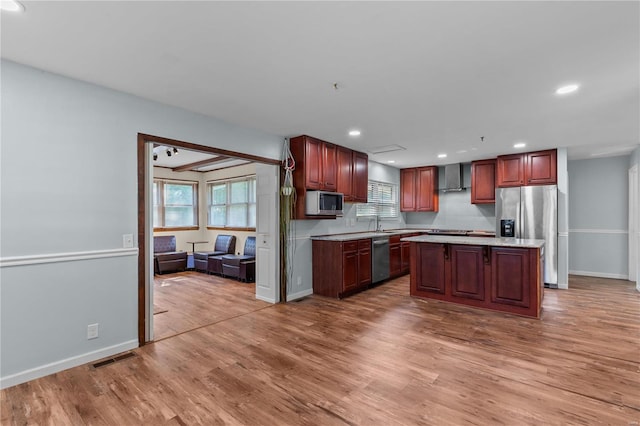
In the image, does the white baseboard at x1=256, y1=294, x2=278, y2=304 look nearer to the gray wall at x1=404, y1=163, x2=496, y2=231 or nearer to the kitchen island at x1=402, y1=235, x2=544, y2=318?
the kitchen island at x1=402, y1=235, x2=544, y2=318

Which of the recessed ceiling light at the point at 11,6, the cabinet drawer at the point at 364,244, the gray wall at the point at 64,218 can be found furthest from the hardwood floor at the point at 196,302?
the recessed ceiling light at the point at 11,6

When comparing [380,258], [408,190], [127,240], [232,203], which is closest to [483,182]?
[408,190]

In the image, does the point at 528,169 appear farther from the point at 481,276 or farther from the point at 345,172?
the point at 345,172

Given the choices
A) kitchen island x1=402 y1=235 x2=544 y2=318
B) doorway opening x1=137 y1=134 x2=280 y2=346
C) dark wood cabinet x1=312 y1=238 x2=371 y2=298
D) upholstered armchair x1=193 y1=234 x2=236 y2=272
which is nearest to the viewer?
doorway opening x1=137 y1=134 x2=280 y2=346

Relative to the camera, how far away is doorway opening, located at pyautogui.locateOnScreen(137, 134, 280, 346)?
10.2ft

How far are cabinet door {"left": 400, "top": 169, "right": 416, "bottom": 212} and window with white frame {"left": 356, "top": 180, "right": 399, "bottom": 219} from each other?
0.20 metres

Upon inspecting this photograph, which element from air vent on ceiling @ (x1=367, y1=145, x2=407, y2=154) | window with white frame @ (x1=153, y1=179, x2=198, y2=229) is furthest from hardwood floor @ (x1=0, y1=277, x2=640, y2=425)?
window with white frame @ (x1=153, y1=179, x2=198, y2=229)

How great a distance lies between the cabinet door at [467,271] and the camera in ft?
13.9

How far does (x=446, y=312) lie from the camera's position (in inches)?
161

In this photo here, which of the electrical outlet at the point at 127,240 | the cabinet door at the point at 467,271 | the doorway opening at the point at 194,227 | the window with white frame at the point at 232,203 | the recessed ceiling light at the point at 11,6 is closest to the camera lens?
the recessed ceiling light at the point at 11,6

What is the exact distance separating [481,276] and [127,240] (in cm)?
440

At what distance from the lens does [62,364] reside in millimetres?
2598

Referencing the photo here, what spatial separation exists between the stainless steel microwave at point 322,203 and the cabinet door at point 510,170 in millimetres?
3483

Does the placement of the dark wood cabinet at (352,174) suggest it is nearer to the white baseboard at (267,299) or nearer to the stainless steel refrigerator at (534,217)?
the white baseboard at (267,299)
